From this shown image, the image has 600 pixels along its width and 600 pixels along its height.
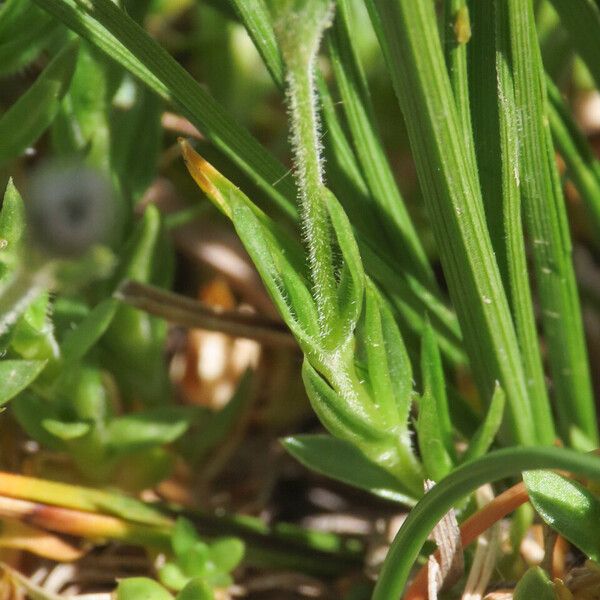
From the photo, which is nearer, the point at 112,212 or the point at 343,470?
the point at 112,212

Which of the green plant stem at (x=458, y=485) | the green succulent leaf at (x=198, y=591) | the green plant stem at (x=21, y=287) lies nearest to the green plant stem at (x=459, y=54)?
the green plant stem at (x=458, y=485)

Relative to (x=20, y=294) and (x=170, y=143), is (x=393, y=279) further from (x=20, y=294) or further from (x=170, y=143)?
(x=170, y=143)

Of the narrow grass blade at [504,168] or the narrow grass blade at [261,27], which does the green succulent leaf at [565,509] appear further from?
the narrow grass blade at [261,27]

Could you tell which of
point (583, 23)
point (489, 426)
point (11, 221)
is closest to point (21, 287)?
point (11, 221)

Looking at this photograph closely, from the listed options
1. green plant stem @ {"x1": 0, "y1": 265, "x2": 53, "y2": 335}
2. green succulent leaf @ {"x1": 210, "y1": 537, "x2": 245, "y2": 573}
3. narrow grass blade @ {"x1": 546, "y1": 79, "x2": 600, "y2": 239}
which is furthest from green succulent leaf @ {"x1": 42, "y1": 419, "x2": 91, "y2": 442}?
narrow grass blade @ {"x1": 546, "y1": 79, "x2": 600, "y2": 239}

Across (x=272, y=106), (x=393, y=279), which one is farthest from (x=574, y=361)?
(x=272, y=106)

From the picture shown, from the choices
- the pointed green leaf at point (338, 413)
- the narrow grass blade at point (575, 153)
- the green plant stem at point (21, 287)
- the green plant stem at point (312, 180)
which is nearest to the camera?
the green plant stem at point (21, 287)

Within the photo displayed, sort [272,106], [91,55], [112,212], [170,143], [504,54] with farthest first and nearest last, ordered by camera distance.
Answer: [272,106], [170,143], [91,55], [504,54], [112,212]
